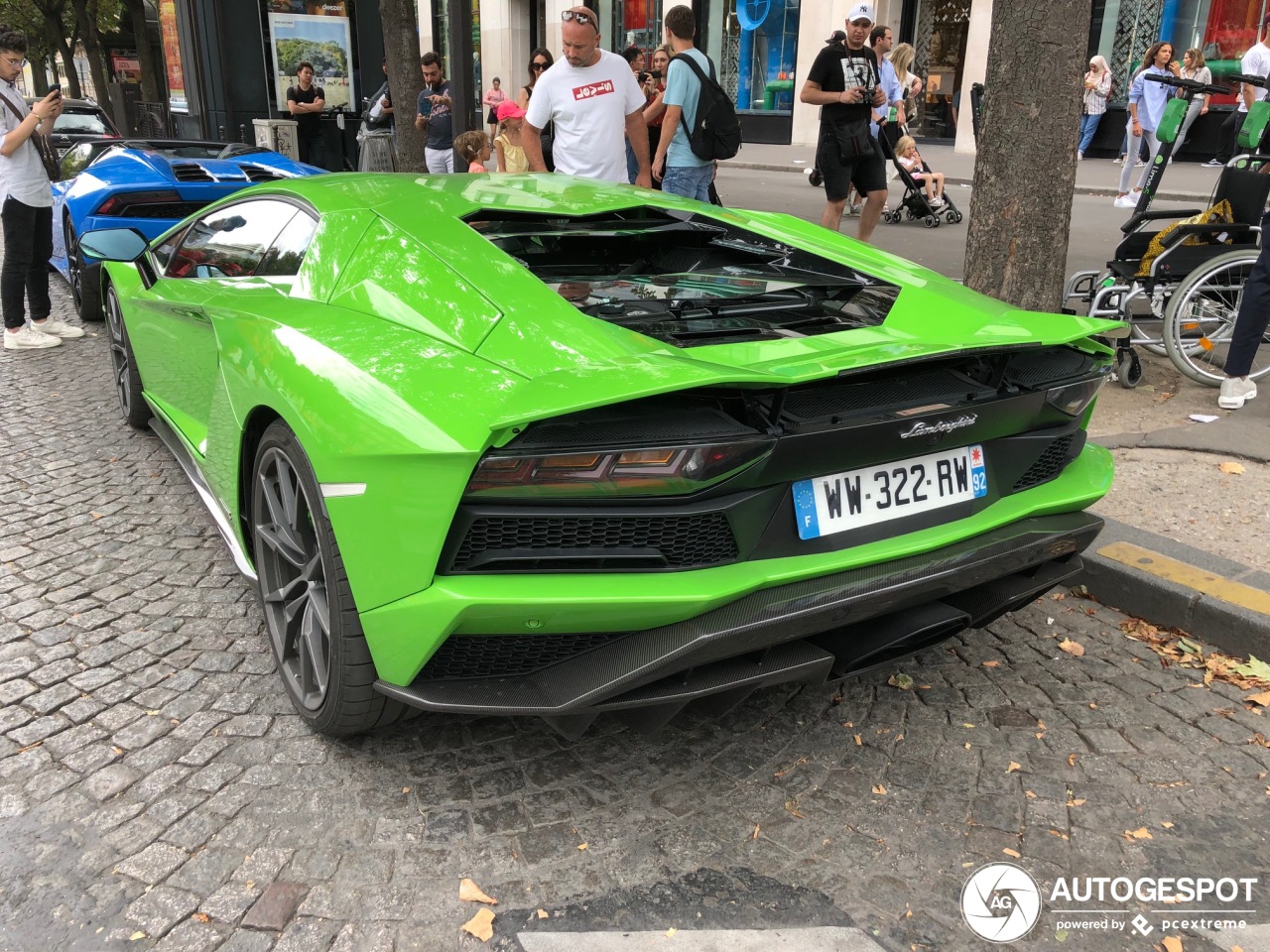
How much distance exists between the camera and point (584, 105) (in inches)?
248

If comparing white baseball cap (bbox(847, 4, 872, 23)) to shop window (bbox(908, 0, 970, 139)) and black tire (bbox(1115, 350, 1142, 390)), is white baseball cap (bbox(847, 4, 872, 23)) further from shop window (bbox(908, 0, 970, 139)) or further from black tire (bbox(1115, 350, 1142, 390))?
shop window (bbox(908, 0, 970, 139))

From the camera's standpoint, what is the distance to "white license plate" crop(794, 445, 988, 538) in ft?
7.21

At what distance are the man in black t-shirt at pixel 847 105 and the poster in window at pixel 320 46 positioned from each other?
11.3m

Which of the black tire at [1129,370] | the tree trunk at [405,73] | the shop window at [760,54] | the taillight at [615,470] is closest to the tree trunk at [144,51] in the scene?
the shop window at [760,54]

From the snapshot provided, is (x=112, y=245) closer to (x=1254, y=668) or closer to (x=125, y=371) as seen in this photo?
(x=125, y=371)

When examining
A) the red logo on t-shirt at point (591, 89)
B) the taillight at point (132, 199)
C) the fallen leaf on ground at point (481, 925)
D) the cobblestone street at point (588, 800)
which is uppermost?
the red logo on t-shirt at point (591, 89)

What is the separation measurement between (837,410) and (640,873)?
108 cm

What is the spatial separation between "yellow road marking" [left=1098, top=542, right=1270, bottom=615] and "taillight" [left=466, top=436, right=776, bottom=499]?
202cm

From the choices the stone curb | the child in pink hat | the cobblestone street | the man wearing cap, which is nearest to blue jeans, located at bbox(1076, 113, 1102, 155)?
the man wearing cap

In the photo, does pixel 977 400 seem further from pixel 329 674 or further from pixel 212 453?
pixel 212 453

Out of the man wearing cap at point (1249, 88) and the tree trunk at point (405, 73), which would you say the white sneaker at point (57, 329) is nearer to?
the tree trunk at point (405, 73)

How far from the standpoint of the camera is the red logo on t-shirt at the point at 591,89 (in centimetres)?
627

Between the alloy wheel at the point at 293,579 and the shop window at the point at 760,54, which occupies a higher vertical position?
the shop window at the point at 760,54

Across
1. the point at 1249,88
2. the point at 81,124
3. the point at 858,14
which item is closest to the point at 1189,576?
the point at 858,14
